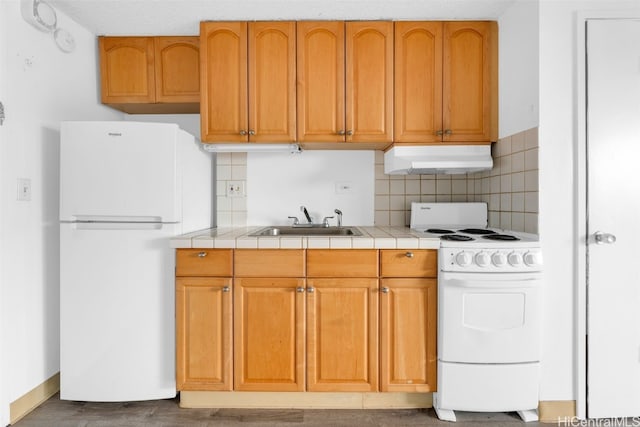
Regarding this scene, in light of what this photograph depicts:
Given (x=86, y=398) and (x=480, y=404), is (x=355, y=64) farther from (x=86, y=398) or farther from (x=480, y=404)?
(x=86, y=398)

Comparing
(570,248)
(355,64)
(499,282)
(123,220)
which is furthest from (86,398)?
(570,248)

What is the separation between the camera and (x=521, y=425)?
186 centimetres

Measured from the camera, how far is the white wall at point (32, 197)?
1814 mm

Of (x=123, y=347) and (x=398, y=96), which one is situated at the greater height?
(x=398, y=96)

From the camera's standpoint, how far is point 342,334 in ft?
6.32

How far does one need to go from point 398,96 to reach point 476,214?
3.11ft

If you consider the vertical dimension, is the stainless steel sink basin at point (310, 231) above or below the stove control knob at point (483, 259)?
above

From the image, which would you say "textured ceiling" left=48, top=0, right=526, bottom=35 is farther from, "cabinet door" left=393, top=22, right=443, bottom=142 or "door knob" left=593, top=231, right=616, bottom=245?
"door knob" left=593, top=231, right=616, bottom=245

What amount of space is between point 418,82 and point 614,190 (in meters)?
1.17

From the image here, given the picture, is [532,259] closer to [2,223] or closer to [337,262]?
[337,262]

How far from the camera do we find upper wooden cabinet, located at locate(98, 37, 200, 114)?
2.40 metres

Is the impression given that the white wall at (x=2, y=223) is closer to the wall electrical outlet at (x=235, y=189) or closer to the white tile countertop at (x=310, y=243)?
the white tile countertop at (x=310, y=243)

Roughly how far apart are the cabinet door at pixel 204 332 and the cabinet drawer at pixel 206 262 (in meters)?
0.04

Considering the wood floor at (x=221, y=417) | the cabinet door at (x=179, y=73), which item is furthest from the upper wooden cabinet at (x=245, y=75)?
the wood floor at (x=221, y=417)
